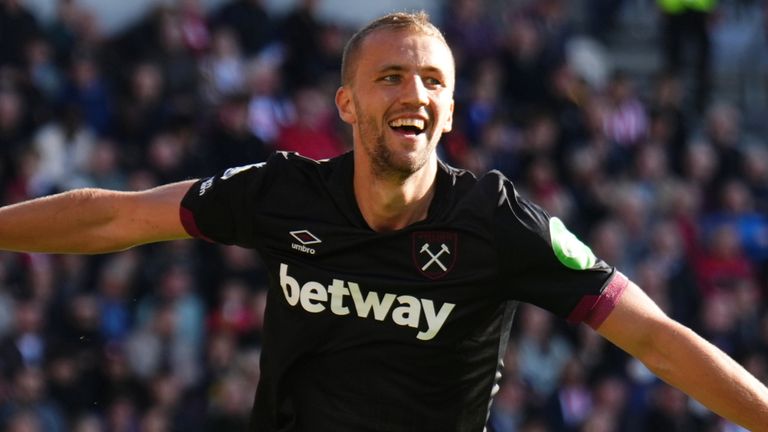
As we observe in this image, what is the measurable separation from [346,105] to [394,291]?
667 millimetres

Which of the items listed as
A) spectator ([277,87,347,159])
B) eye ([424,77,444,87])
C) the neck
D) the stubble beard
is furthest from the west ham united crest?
spectator ([277,87,347,159])

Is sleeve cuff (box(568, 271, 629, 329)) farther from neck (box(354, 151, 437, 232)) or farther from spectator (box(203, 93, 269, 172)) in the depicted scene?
spectator (box(203, 93, 269, 172))

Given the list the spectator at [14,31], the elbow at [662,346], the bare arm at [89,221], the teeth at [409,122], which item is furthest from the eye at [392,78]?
the spectator at [14,31]

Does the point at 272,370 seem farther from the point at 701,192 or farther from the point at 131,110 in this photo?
the point at 701,192

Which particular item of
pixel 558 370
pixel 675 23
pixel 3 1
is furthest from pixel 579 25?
pixel 3 1

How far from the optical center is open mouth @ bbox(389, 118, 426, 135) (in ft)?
15.9

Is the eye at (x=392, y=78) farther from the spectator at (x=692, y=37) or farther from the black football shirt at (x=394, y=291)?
the spectator at (x=692, y=37)

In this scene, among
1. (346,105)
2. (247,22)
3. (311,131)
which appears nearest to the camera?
(346,105)

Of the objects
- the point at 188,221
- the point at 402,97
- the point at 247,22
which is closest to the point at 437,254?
the point at 402,97

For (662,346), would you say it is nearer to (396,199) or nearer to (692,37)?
(396,199)

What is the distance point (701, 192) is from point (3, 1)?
650 cm

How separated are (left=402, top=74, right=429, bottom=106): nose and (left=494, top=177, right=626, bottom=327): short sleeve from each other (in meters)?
0.44

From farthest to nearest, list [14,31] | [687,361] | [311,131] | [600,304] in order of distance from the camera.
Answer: [311,131], [14,31], [600,304], [687,361]

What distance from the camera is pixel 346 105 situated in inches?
201
